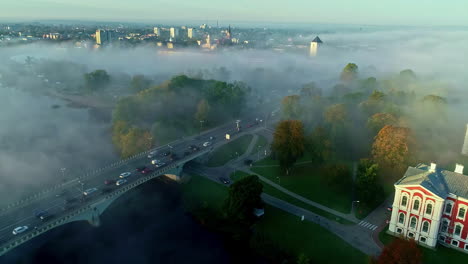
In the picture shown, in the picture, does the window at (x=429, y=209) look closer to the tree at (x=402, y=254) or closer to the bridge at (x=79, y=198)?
the tree at (x=402, y=254)

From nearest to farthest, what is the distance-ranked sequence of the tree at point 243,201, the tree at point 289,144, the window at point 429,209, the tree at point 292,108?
the window at point 429,209
the tree at point 243,201
the tree at point 289,144
the tree at point 292,108

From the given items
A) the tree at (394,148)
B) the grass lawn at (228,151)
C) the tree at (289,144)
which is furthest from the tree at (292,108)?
the tree at (394,148)

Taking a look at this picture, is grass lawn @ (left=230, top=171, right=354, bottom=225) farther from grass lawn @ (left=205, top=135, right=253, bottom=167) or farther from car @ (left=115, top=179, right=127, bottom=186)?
car @ (left=115, top=179, right=127, bottom=186)

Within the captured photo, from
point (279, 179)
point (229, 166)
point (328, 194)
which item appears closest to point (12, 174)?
point (229, 166)

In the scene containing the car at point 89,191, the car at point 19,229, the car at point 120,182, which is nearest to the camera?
the car at point 19,229

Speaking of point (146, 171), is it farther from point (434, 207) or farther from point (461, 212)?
point (461, 212)

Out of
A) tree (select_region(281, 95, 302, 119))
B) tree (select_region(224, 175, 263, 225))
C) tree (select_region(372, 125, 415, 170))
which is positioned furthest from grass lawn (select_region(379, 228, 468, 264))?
tree (select_region(281, 95, 302, 119))

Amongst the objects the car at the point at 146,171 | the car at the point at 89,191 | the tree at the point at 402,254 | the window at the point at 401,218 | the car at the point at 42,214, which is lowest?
the car at the point at 42,214

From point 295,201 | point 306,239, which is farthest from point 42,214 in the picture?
point 295,201
